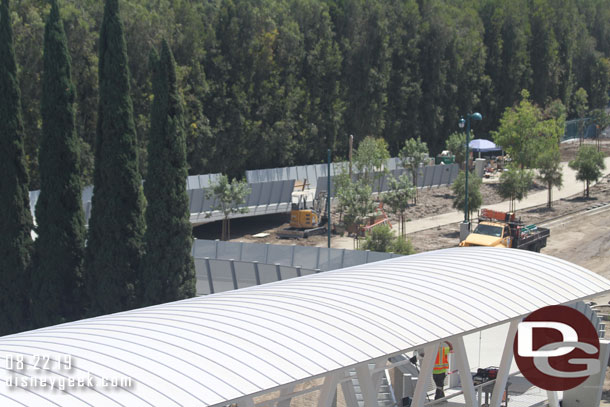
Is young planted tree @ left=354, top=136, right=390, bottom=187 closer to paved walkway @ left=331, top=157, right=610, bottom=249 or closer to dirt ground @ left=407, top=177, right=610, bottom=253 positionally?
paved walkway @ left=331, top=157, right=610, bottom=249

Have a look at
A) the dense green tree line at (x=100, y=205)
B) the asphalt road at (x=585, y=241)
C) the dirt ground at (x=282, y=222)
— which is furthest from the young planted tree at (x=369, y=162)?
the dense green tree line at (x=100, y=205)

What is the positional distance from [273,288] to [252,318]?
239cm

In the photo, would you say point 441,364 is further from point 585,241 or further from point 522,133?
point 522,133

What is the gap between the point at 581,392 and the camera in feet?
48.3

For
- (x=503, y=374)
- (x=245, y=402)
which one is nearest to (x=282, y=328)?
(x=245, y=402)

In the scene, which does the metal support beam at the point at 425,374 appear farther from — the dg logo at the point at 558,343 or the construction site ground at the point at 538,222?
the construction site ground at the point at 538,222

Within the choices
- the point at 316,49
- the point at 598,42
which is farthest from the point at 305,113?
the point at 598,42

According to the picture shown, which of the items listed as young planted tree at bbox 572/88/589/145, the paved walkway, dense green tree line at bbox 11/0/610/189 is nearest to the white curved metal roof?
the paved walkway

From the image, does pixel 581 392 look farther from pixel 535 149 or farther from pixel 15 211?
pixel 535 149

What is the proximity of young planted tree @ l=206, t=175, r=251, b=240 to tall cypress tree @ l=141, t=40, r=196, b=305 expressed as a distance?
1557 centimetres

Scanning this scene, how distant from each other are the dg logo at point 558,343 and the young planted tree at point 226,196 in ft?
97.8

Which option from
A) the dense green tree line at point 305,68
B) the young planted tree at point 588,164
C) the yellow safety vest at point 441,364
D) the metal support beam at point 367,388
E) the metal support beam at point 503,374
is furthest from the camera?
the young planted tree at point 588,164

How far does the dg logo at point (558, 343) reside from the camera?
13.7 meters

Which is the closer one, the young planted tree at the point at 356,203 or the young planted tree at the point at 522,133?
the young planted tree at the point at 356,203
